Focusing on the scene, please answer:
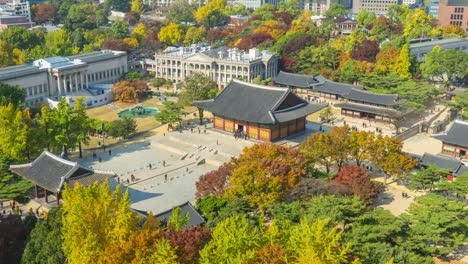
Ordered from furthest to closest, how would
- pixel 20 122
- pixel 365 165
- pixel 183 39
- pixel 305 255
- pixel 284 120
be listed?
pixel 183 39
pixel 284 120
pixel 365 165
pixel 20 122
pixel 305 255

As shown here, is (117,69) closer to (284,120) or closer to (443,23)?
(284,120)

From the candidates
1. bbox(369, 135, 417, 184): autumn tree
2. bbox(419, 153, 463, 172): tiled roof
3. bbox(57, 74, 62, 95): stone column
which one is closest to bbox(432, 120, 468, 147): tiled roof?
bbox(419, 153, 463, 172): tiled roof

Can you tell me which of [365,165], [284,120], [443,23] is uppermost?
[443,23]

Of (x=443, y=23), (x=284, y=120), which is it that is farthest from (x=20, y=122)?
(x=443, y=23)

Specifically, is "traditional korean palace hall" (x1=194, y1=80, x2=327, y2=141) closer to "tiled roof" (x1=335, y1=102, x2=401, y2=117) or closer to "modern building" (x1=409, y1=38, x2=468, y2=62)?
"tiled roof" (x1=335, y1=102, x2=401, y2=117)

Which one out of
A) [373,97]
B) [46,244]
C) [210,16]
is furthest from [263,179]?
[210,16]

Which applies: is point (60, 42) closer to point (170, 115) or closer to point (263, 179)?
point (170, 115)

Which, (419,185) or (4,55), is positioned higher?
(4,55)
